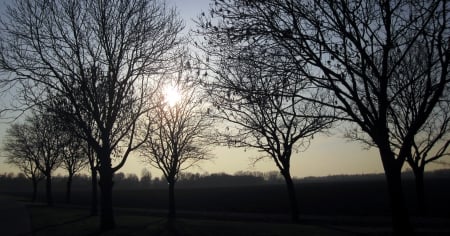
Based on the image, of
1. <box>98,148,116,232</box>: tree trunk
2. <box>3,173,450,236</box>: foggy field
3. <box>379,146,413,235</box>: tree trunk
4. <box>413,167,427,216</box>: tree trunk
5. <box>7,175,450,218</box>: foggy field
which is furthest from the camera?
<box>7,175,450,218</box>: foggy field

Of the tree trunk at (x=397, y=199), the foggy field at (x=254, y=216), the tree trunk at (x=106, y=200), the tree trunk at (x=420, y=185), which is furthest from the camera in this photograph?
the tree trunk at (x=420, y=185)

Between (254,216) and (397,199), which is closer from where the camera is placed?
(397,199)

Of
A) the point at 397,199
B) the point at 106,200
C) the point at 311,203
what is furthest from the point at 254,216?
the point at 397,199

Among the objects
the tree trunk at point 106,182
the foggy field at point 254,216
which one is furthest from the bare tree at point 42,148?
the tree trunk at point 106,182

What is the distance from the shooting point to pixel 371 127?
42.1 ft

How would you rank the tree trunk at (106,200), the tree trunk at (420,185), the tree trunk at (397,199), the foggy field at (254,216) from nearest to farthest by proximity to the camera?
the tree trunk at (397,199) → the foggy field at (254,216) → the tree trunk at (106,200) → the tree trunk at (420,185)

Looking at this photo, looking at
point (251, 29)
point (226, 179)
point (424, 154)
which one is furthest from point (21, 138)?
point (226, 179)

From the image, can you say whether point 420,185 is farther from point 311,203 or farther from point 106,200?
point 311,203

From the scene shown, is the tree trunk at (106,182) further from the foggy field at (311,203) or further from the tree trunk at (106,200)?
the foggy field at (311,203)

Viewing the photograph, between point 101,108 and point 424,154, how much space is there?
59.7ft

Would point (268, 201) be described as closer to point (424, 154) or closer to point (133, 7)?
point (424, 154)

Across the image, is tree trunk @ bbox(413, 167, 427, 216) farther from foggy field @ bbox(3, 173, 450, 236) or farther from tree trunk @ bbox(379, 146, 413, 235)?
tree trunk @ bbox(379, 146, 413, 235)

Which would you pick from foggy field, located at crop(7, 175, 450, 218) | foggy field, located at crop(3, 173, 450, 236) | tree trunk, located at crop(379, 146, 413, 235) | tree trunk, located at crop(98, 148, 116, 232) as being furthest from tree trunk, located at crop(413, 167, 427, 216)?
tree trunk, located at crop(98, 148, 116, 232)

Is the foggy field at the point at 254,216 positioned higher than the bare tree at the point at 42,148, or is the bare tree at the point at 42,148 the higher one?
the bare tree at the point at 42,148
